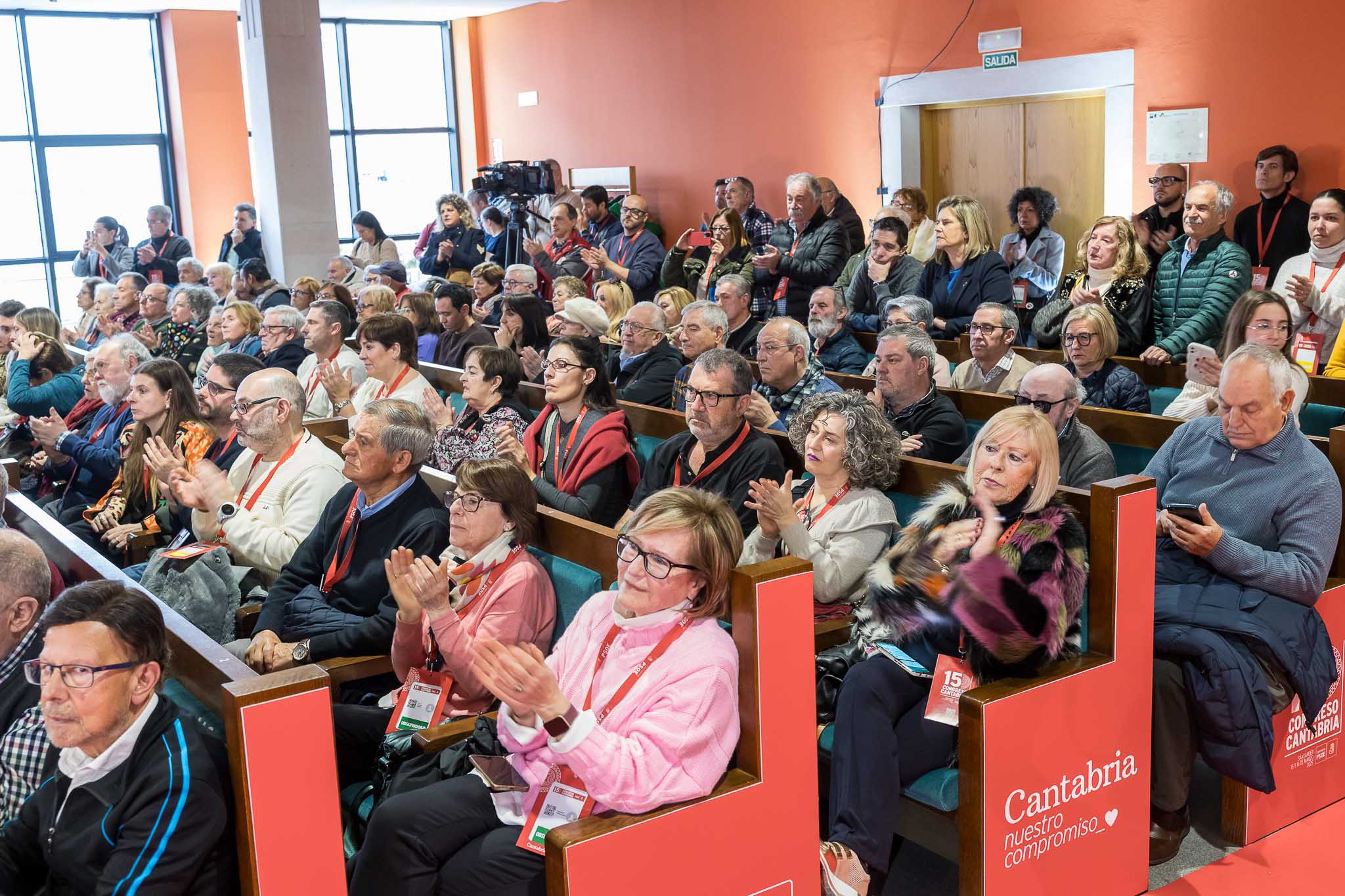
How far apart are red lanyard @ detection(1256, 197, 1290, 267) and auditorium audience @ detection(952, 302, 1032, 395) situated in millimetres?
2226

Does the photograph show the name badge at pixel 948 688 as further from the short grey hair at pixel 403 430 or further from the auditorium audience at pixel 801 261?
the auditorium audience at pixel 801 261

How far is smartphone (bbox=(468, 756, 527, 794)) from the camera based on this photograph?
2238 mm

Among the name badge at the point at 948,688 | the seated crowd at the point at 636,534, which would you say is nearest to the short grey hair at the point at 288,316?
the seated crowd at the point at 636,534

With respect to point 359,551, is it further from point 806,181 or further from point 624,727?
point 806,181

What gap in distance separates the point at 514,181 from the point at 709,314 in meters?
5.80

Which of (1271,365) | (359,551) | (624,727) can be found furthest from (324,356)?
(1271,365)

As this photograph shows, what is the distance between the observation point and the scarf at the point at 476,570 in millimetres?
2811

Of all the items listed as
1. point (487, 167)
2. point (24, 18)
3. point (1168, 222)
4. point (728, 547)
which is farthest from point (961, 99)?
point (24, 18)

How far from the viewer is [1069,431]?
3.45m

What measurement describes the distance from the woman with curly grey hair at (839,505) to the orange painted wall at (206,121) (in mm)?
10478

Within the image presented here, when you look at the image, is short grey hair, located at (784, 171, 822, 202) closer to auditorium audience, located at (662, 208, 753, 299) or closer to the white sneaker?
auditorium audience, located at (662, 208, 753, 299)

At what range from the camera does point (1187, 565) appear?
2879 mm

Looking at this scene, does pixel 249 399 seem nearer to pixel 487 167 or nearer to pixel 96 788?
pixel 96 788

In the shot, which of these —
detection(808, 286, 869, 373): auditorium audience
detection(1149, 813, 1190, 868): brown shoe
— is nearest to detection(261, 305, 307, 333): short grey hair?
detection(808, 286, 869, 373): auditorium audience
